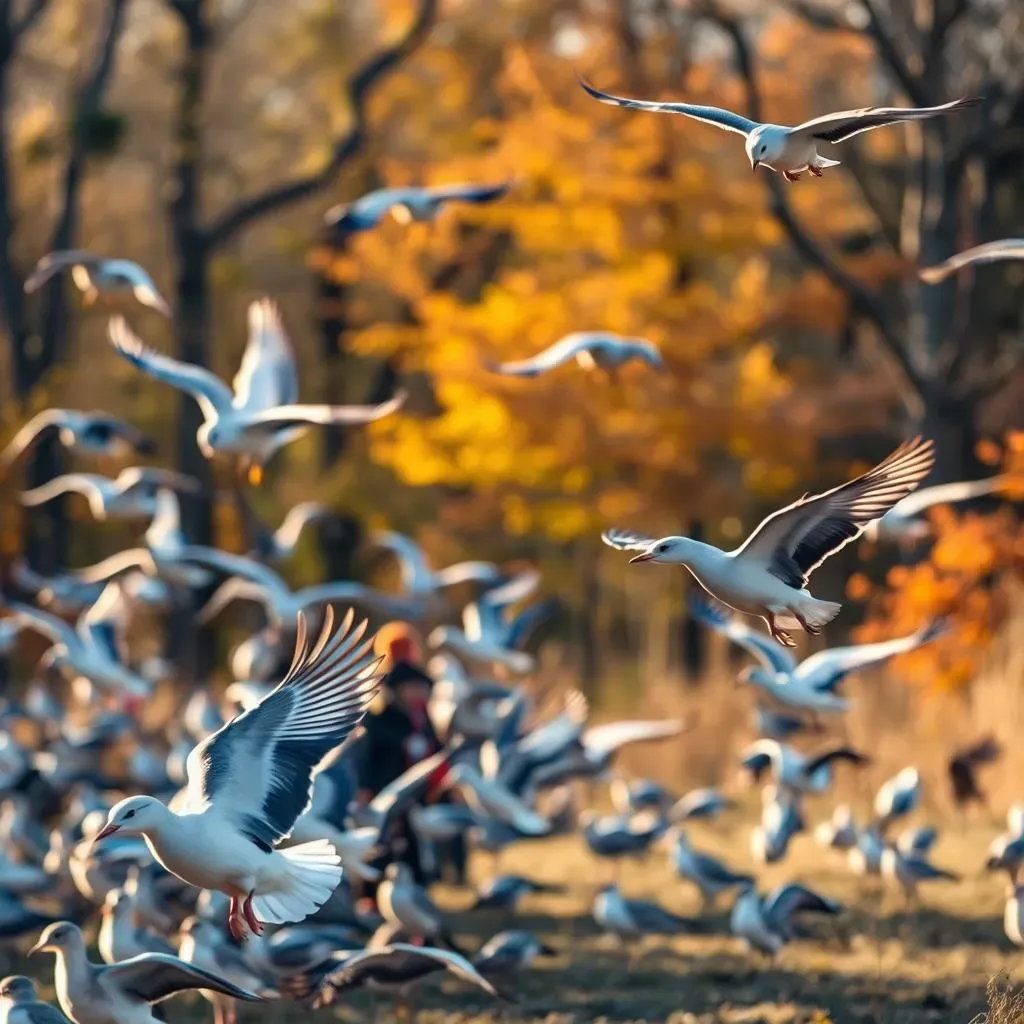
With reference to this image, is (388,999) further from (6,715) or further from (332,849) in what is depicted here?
(6,715)

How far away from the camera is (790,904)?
33.5 feet

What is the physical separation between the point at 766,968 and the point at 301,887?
3.75 metres

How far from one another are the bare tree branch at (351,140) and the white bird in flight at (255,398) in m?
10.7

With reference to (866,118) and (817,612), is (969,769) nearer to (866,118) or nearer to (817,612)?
(817,612)

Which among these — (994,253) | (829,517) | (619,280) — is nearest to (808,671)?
(994,253)

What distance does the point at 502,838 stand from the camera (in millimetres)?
12844

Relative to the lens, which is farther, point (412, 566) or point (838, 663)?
point (412, 566)

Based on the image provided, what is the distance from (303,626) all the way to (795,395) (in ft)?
56.2

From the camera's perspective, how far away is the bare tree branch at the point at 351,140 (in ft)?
71.8

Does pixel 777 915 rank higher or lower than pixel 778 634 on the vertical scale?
lower

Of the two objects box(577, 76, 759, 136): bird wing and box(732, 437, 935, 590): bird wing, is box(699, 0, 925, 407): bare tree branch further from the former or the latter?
box(732, 437, 935, 590): bird wing

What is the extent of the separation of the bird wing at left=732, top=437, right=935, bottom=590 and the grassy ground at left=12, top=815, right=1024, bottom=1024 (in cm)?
164

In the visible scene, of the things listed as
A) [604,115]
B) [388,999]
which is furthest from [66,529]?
[388,999]

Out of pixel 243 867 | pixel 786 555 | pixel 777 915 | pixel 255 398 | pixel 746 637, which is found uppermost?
pixel 255 398
